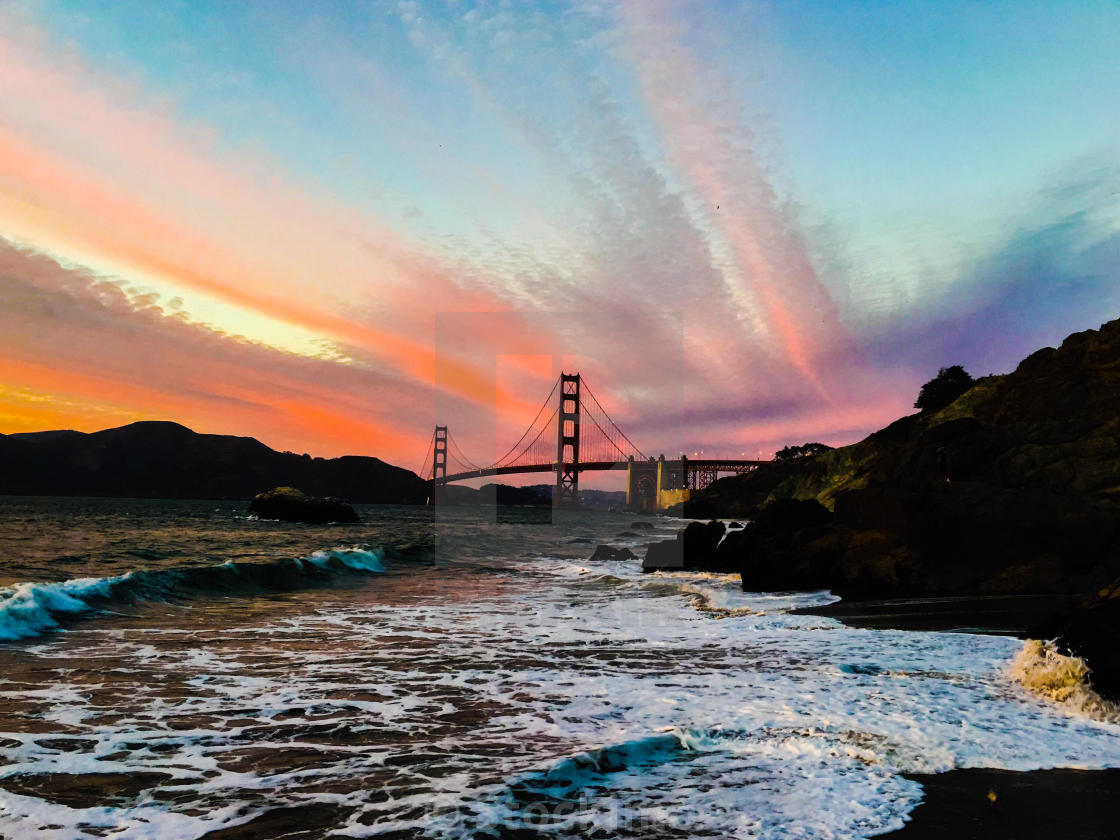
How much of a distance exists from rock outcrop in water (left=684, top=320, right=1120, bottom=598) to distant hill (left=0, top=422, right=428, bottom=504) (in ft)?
453

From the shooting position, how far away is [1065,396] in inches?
1047

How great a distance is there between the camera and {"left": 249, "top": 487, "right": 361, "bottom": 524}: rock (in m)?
63.1

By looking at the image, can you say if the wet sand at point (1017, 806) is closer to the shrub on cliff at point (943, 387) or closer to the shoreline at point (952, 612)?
the shoreline at point (952, 612)

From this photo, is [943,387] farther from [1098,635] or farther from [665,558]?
[1098,635]

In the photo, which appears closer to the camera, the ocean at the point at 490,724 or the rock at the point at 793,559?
the ocean at the point at 490,724

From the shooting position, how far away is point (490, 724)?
20.9 feet

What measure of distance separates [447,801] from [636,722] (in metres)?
2.17

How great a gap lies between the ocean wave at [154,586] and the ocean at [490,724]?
0.11 metres

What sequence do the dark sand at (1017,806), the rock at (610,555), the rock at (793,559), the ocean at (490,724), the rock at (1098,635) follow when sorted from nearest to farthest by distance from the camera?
the dark sand at (1017,806) → the ocean at (490,724) → the rock at (1098,635) → the rock at (793,559) → the rock at (610,555)

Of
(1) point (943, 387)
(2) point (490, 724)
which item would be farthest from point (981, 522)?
(1) point (943, 387)

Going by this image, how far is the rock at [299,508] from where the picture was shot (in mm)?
63094

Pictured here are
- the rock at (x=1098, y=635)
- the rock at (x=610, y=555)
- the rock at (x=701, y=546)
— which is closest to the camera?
the rock at (x=1098, y=635)

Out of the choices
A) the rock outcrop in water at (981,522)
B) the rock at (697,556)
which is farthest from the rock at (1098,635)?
the rock at (697,556)

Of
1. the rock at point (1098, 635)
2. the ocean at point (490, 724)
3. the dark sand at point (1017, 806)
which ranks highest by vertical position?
the rock at point (1098, 635)
